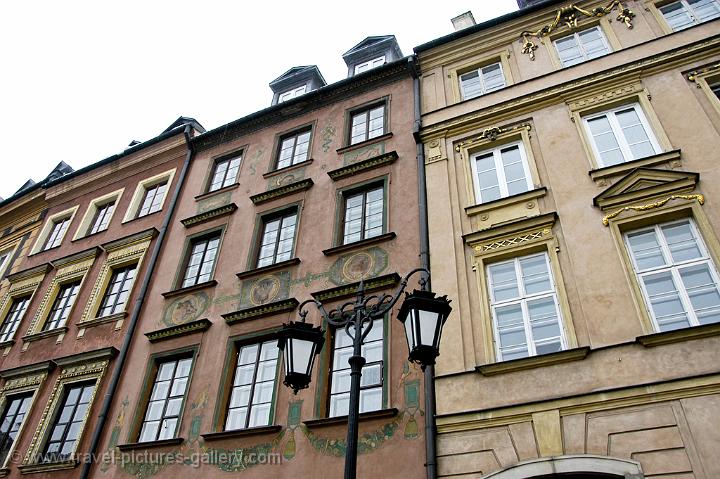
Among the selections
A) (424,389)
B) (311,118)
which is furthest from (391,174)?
(424,389)

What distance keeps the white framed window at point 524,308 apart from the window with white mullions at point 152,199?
10.5 metres

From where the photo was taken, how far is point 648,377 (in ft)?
24.0

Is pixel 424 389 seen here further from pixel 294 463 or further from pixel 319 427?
pixel 294 463

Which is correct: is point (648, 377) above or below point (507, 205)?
below

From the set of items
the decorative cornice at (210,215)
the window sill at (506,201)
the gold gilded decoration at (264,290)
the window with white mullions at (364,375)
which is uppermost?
the decorative cornice at (210,215)

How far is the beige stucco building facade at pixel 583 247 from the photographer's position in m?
7.20

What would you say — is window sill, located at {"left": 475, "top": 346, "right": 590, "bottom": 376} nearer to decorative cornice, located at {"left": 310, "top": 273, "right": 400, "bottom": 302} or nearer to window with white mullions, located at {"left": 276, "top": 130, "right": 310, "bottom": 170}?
decorative cornice, located at {"left": 310, "top": 273, "right": 400, "bottom": 302}

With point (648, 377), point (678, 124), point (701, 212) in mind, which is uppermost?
point (678, 124)

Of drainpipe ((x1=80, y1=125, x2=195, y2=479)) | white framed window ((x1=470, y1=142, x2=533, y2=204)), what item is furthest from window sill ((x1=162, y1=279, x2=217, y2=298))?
white framed window ((x1=470, y1=142, x2=533, y2=204))

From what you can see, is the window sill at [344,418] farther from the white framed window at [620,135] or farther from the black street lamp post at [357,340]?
the white framed window at [620,135]

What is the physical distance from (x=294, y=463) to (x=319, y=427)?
26.7 inches

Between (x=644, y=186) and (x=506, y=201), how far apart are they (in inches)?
89.4

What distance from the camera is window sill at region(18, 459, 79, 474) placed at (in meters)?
11.0

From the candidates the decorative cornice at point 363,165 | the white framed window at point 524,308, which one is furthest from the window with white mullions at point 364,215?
the white framed window at point 524,308
